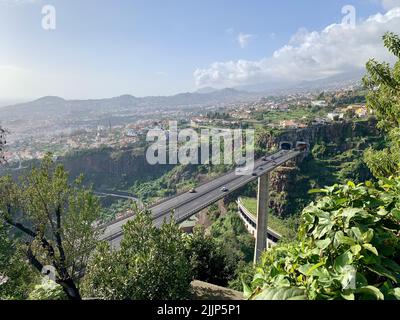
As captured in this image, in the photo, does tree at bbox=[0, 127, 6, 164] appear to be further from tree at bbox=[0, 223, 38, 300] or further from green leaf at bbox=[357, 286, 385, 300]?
green leaf at bbox=[357, 286, 385, 300]

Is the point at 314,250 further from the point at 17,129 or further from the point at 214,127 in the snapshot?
the point at 17,129

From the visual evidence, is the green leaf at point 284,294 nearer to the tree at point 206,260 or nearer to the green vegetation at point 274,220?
the tree at point 206,260

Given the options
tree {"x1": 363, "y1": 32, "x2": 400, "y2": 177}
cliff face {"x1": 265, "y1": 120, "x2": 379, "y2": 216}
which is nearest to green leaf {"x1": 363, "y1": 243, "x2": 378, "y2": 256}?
tree {"x1": 363, "y1": 32, "x2": 400, "y2": 177}

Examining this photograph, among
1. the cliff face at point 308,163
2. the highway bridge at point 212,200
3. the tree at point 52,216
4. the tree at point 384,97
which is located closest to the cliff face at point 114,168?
the cliff face at point 308,163

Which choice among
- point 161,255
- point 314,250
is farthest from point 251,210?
point 314,250

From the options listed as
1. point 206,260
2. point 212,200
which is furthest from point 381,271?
point 212,200

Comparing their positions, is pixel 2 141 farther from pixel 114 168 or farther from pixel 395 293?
pixel 114 168

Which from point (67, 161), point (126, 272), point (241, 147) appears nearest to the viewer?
point (126, 272)
